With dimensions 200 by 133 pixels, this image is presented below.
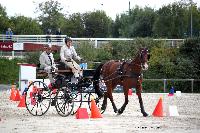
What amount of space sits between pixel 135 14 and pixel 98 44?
115 ft

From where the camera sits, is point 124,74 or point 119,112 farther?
point 124,74

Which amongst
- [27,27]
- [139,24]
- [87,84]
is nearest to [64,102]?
[87,84]

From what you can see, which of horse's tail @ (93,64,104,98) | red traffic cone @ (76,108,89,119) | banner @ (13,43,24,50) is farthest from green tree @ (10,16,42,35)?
red traffic cone @ (76,108,89,119)

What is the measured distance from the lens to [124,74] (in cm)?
2064

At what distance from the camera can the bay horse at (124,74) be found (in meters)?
20.3

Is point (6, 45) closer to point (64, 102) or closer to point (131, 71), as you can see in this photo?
point (131, 71)

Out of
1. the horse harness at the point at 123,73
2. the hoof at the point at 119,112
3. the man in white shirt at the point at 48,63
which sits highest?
the man in white shirt at the point at 48,63

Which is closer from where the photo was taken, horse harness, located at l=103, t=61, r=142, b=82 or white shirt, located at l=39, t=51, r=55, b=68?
horse harness, located at l=103, t=61, r=142, b=82

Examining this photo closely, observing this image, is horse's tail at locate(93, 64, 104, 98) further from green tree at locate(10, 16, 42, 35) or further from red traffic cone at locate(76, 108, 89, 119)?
green tree at locate(10, 16, 42, 35)

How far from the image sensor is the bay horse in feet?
66.5

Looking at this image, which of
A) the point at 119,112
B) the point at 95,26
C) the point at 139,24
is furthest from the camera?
the point at 95,26

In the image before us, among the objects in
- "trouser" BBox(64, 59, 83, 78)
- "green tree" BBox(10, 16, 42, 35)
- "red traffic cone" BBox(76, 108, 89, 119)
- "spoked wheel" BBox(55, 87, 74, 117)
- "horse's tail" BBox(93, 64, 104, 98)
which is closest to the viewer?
"red traffic cone" BBox(76, 108, 89, 119)

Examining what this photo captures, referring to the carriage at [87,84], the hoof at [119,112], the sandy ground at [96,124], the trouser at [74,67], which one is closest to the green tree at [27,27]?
the carriage at [87,84]

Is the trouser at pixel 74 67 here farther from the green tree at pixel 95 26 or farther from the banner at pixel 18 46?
the green tree at pixel 95 26
